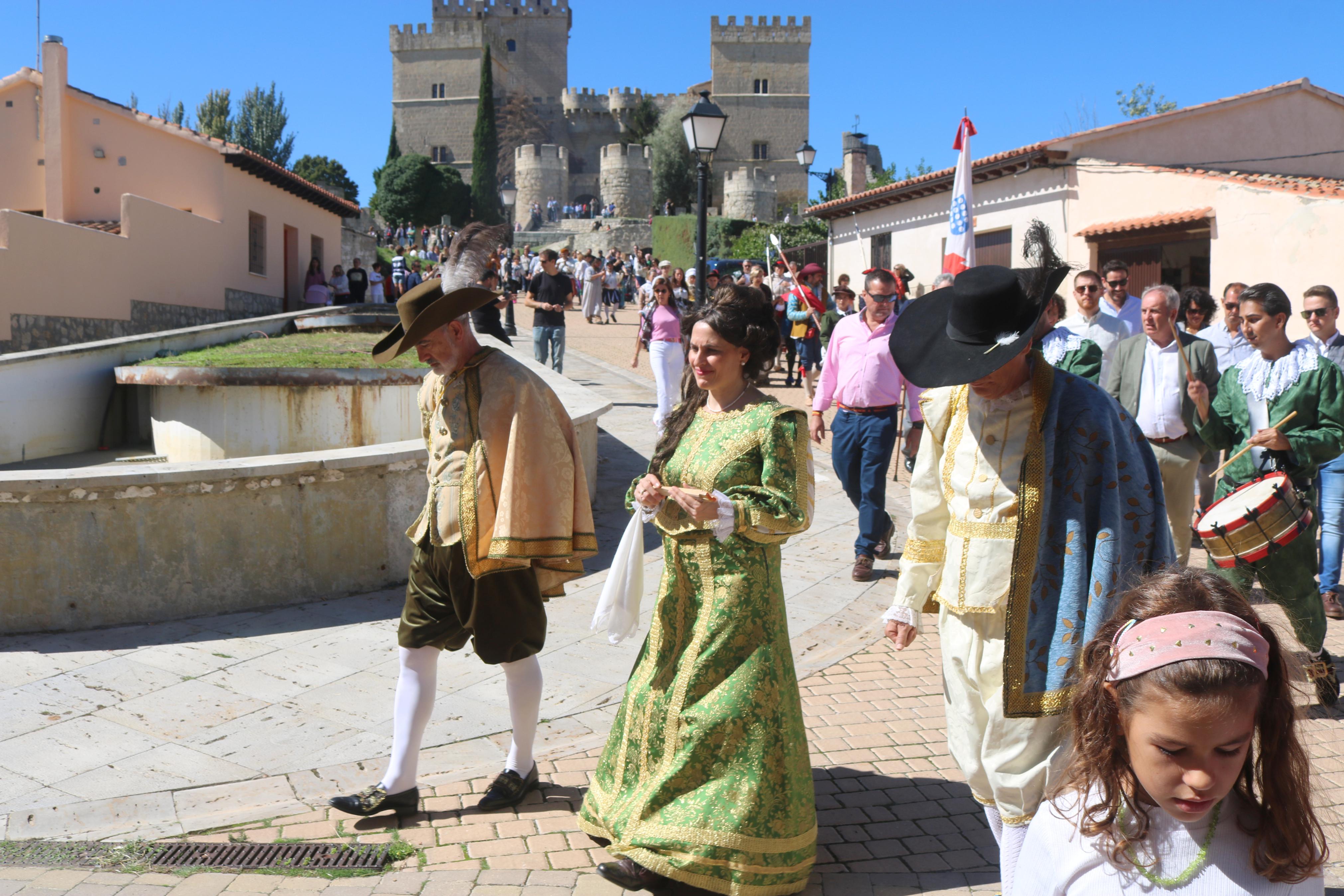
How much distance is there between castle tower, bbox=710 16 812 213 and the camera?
3083 inches

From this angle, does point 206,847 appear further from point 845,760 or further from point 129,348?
point 129,348

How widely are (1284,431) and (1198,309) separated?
3.97 m

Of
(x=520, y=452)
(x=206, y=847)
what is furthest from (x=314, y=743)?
(x=520, y=452)

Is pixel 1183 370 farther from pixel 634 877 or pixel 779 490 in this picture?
pixel 634 877

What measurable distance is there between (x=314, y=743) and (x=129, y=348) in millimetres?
9527

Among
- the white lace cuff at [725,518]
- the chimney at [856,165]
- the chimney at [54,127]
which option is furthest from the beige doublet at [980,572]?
the chimney at [856,165]

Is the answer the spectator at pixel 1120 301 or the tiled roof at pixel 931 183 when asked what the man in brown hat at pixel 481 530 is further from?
the tiled roof at pixel 931 183

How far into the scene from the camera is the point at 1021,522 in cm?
268

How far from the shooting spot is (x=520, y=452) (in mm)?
3604

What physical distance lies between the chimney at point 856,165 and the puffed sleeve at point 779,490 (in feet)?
109

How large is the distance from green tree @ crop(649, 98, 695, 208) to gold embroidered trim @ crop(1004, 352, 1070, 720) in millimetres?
64262

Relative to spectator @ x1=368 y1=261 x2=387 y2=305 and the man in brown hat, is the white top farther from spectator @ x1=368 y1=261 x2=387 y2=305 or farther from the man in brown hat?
spectator @ x1=368 y1=261 x2=387 y2=305

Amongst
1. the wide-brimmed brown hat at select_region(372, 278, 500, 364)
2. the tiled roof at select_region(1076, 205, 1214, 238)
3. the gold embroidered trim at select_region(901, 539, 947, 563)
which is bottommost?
the gold embroidered trim at select_region(901, 539, 947, 563)

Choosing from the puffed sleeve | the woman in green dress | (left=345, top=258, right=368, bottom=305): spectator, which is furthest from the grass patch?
(left=345, top=258, right=368, bottom=305): spectator
